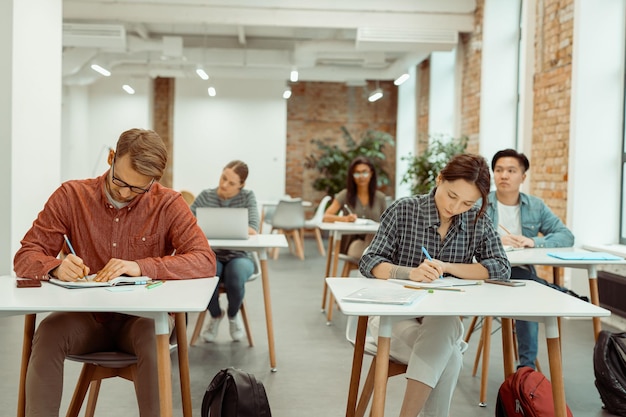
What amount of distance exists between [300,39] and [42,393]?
11.3 metres

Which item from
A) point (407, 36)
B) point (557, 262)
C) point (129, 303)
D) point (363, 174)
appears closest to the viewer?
point (129, 303)

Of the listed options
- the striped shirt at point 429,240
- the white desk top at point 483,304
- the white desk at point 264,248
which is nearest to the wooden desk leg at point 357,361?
the white desk top at point 483,304

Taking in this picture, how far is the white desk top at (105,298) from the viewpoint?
2.14 metres

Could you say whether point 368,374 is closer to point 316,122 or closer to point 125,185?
point 125,185

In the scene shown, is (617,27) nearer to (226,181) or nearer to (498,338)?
(498,338)

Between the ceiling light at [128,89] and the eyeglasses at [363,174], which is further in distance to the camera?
the ceiling light at [128,89]

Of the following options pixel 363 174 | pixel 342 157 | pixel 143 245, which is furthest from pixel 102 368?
pixel 342 157

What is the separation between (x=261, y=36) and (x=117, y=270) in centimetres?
1110

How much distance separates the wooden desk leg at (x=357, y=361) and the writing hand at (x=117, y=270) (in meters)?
0.86

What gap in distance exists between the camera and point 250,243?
14.3ft

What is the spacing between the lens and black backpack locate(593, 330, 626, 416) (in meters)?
3.47

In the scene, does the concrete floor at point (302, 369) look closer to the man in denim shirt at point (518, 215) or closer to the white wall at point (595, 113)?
the man in denim shirt at point (518, 215)

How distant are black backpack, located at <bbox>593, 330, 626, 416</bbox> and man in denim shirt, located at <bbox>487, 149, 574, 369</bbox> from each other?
0.59 m

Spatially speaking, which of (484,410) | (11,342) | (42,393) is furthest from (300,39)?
(42,393)
